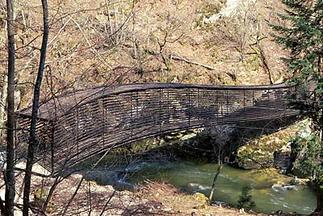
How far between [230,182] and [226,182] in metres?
0.11

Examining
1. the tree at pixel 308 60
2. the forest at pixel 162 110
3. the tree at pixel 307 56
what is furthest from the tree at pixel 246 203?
the tree at pixel 307 56

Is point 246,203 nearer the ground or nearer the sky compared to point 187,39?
nearer the ground

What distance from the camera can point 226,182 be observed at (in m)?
12.1

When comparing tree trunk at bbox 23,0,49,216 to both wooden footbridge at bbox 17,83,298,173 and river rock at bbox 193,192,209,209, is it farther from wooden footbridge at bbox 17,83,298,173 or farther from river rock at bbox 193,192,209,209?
river rock at bbox 193,192,209,209

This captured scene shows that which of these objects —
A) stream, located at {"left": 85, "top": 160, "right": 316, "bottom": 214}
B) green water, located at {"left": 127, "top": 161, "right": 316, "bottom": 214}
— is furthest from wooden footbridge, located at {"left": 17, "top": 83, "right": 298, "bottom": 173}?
green water, located at {"left": 127, "top": 161, "right": 316, "bottom": 214}

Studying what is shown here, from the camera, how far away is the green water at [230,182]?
10812 mm

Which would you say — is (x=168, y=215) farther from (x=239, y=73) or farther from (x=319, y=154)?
(x=239, y=73)

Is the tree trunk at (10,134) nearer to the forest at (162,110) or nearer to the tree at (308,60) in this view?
the forest at (162,110)

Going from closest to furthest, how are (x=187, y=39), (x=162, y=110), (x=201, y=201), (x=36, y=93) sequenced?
(x=36, y=93) < (x=201, y=201) < (x=162, y=110) < (x=187, y=39)

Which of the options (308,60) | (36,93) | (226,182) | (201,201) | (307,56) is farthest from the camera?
(226,182)

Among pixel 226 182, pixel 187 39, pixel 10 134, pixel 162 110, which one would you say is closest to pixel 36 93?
pixel 10 134

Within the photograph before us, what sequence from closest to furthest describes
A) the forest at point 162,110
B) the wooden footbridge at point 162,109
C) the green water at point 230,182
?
1. the forest at point 162,110
2. the wooden footbridge at point 162,109
3. the green water at point 230,182

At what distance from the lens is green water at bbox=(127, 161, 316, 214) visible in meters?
10.8

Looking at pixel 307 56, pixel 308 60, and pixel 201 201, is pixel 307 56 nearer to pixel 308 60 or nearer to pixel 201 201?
pixel 308 60
